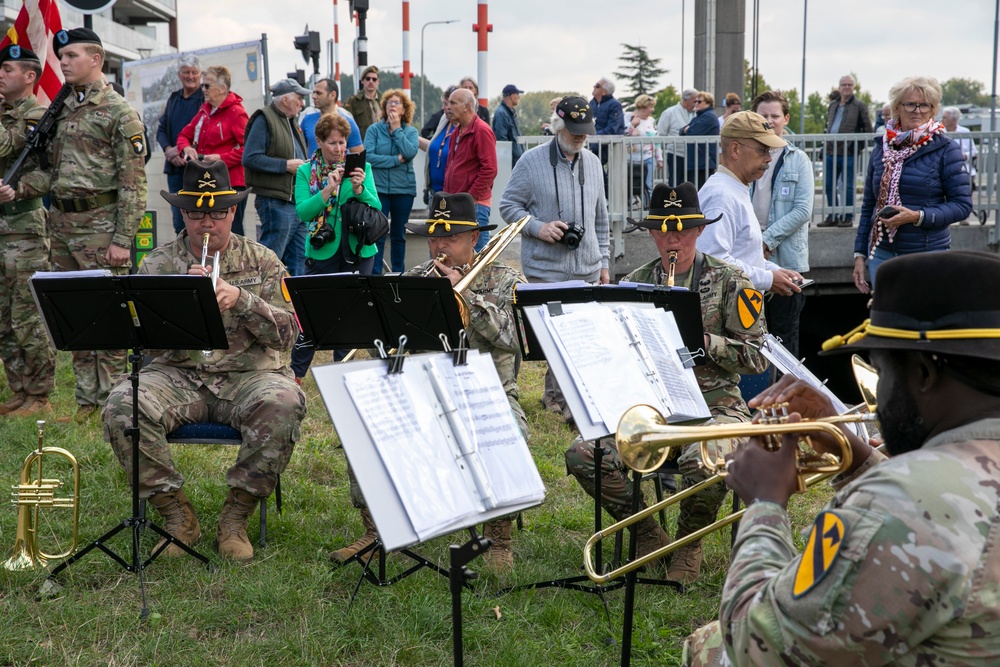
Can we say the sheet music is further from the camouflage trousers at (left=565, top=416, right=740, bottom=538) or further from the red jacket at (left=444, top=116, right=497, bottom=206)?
the red jacket at (left=444, top=116, right=497, bottom=206)

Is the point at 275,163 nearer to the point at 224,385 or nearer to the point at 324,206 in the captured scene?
the point at 324,206

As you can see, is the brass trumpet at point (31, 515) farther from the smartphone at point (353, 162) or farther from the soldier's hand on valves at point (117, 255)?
the smartphone at point (353, 162)

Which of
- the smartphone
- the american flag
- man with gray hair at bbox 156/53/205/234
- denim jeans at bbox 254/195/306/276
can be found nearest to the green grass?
the smartphone

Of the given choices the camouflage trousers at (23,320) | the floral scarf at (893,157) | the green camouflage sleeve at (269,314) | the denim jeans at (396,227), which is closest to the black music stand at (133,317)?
the green camouflage sleeve at (269,314)

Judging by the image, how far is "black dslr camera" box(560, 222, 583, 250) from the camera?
658 cm

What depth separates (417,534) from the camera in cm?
262

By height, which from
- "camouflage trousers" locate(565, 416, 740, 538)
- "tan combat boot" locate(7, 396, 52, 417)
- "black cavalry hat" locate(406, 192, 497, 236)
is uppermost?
"black cavalry hat" locate(406, 192, 497, 236)

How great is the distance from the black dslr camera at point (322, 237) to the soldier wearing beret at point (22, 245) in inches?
72.2

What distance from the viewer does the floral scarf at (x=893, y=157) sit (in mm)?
6723

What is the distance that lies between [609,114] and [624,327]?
10.0 metres

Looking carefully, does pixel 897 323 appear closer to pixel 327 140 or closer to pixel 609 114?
pixel 327 140

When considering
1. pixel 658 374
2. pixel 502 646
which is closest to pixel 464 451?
pixel 658 374

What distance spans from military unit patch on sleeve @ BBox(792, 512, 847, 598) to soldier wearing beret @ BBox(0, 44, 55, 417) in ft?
20.1

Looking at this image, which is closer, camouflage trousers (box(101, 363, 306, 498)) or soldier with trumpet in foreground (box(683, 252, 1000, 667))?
soldier with trumpet in foreground (box(683, 252, 1000, 667))
